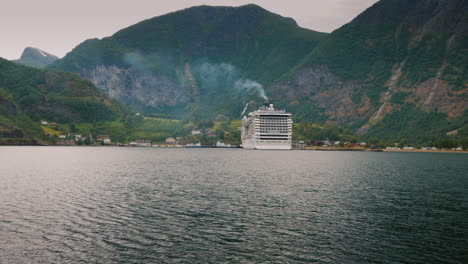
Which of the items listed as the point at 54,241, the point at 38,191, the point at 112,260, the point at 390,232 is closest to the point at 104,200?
the point at 38,191

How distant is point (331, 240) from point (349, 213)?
13.6 m

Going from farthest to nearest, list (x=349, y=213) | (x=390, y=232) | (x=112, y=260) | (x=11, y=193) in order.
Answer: (x=11, y=193) < (x=349, y=213) < (x=390, y=232) < (x=112, y=260)

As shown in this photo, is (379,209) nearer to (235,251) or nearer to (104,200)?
(235,251)

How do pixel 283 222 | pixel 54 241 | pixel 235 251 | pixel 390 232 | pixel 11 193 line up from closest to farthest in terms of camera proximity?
pixel 235 251
pixel 54 241
pixel 390 232
pixel 283 222
pixel 11 193

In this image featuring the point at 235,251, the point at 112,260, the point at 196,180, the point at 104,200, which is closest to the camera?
the point at 112,260

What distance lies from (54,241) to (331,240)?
26.6 metres

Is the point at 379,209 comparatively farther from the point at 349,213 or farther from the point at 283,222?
the point at 283,222

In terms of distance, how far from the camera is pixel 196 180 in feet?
269

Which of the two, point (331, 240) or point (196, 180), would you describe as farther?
point (196, 180)

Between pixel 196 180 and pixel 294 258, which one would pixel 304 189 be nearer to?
pixel 196 180

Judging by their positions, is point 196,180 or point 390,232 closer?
point 390,232

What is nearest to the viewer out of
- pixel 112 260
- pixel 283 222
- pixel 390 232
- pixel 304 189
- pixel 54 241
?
pixel 112 260

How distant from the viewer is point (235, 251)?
3291 centimetres

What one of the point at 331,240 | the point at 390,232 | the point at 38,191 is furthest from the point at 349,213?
the point at 38,191
